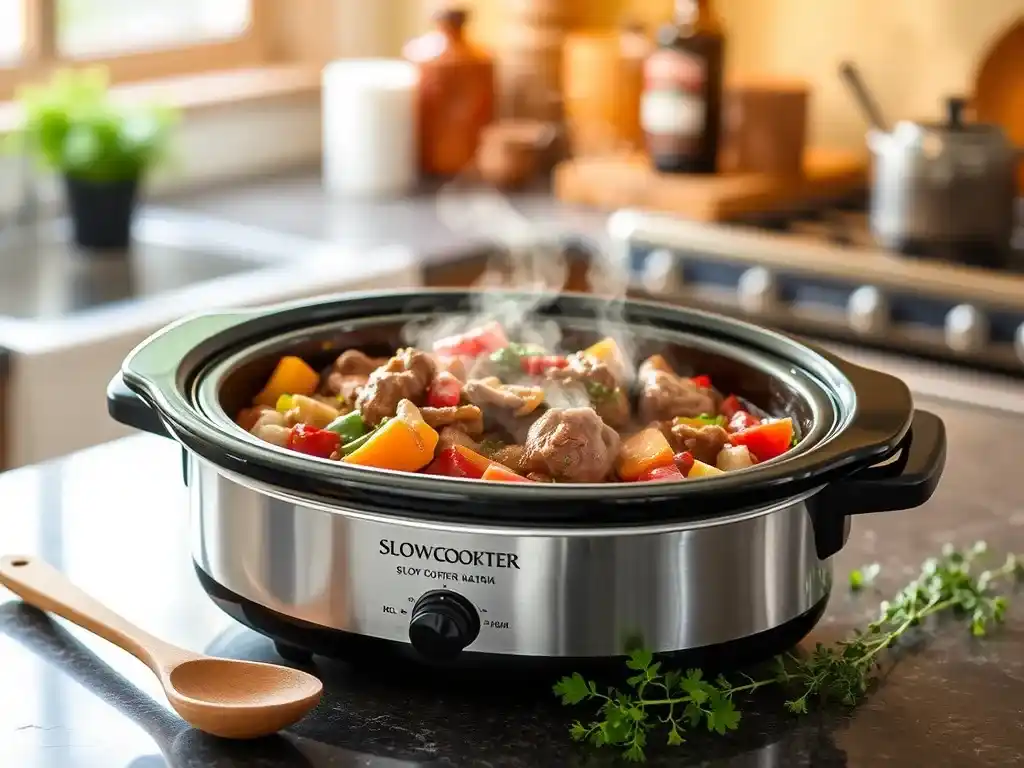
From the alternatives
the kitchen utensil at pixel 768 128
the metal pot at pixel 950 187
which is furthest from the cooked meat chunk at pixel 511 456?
the kitchen utensil at pixel 768 128

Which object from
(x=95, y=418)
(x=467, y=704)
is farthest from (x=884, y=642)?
(x=95, y=418)

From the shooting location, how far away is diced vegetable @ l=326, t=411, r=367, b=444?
1149 mm

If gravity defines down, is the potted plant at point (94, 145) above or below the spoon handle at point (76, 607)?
above

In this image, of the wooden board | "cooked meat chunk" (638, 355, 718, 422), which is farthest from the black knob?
the wooden board

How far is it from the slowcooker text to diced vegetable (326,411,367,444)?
0.19 m

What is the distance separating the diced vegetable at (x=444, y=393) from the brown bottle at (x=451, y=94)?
2.13 meters

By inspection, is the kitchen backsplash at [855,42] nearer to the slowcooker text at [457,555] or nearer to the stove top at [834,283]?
the stove top at [834,283]

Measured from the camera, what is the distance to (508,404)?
3.82 feet

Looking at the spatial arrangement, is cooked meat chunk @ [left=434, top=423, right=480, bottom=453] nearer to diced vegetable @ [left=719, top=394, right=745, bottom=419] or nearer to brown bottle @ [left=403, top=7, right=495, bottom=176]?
diced vegetable @ [left=719, top=394, right=745, bottom=419]

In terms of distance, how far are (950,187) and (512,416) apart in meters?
1.51

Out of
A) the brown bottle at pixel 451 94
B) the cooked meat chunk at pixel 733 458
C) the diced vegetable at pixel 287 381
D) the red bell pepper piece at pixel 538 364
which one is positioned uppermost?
the brown bottle at pixel 451 94

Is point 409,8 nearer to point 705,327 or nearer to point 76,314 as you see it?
point 76,314

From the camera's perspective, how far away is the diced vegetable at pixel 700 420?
120 centimetres

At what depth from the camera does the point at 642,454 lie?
3.66 feet
